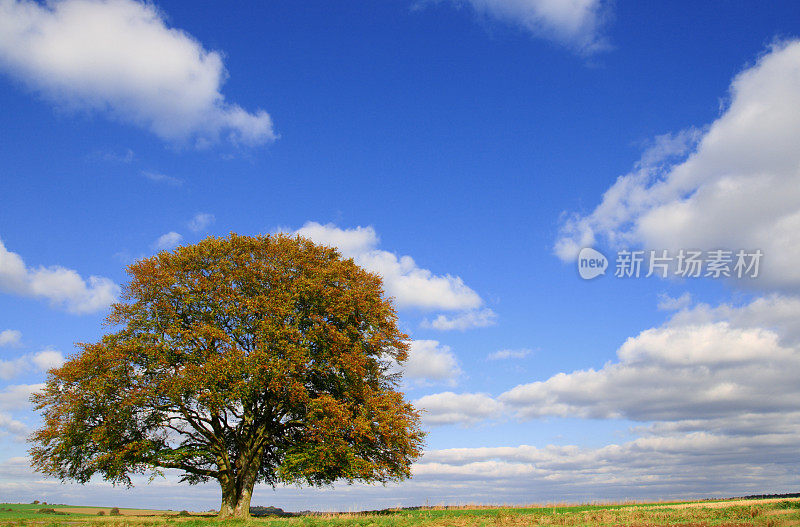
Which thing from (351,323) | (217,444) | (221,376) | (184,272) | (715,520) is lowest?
(715,520)

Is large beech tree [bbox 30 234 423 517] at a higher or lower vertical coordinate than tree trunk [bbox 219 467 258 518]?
higher

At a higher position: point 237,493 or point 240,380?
point 240,380

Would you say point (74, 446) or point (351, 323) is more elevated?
point (351, 323)

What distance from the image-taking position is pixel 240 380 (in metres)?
37.3

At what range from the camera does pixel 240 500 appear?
4028 cm

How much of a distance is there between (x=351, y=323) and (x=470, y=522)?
16.9 metres

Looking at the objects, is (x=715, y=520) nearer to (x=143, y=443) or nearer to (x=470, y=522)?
(x=470, y=522)

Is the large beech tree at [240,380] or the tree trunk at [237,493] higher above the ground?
the large beech tree at [240,380]

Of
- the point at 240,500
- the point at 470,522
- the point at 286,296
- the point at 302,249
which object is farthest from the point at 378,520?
the point at 302,249

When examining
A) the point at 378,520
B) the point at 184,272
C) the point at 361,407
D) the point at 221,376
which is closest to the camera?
the point at 378,520

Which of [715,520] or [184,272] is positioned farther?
[184,272]

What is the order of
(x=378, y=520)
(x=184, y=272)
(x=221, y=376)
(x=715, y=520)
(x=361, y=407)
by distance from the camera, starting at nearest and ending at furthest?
(x=715, y=520) < (x=378, y=520) < (x=221, y=376) < (x=361, y=407) < (x=184, y=272)

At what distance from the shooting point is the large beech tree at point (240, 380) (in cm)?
3781

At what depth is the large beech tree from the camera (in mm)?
37812
